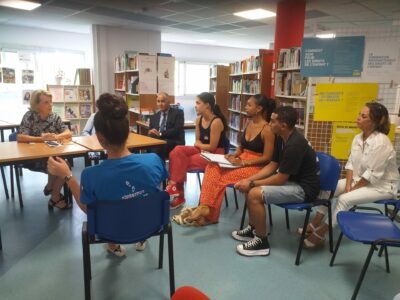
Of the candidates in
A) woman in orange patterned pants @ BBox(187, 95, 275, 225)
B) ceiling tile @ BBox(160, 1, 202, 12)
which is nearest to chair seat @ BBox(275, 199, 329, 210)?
woman in orange patterned pants @ BBox(187, 95, 275, 225)

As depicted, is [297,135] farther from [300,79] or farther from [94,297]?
[300,79]

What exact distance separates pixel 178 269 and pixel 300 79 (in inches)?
132

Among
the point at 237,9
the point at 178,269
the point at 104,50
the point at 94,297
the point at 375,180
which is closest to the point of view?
the point at 94,297

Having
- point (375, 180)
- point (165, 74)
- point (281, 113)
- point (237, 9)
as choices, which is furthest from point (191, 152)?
point (237, 9)

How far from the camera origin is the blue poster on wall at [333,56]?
3.29 m

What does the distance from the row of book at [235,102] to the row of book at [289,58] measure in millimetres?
1830

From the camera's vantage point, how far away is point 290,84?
4.70 meters

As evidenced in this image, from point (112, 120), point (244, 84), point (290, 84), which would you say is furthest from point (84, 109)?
point (112, 120)

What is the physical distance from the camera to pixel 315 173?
2383 millimetres

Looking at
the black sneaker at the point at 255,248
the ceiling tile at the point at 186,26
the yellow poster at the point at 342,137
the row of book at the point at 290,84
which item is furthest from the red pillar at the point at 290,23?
the black sneaker at the point at 255,248

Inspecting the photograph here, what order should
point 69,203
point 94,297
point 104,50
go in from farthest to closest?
point 104,50, point 69,203, point 94,297

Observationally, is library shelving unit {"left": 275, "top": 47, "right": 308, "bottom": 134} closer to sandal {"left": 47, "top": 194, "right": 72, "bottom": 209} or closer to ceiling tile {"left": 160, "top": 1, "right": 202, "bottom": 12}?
ceiling tile {"left": 160, "top": 1, "right": 202, "bottom": 12}

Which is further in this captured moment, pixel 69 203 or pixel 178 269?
pixel 69 203

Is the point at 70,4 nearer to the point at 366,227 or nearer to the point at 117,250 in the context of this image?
the point at 117,250
